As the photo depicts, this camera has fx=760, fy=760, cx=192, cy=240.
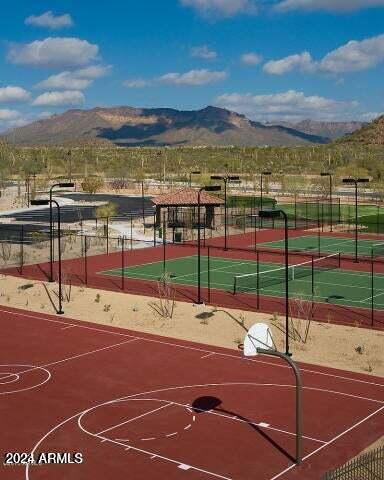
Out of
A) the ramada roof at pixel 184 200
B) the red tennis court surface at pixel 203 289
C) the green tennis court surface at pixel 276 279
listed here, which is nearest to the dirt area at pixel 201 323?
the red tennis court surface at pixel 203 289

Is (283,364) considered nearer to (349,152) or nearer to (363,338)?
(363,338)

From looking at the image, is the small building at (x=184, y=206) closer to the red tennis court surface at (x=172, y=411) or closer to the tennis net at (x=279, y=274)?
the tennis net at (x=279, y=274)

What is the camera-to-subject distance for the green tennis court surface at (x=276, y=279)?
1489 inches

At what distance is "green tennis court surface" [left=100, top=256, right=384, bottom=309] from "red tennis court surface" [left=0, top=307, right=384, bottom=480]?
1141 centimetres

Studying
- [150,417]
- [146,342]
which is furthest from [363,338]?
[150,417]

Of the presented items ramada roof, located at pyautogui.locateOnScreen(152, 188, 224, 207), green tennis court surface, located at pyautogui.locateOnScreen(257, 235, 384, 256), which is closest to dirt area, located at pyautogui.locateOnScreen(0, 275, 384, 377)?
green tennis court surface, located at pyautogui.locateOnScreen(257, 235, 384, 256)

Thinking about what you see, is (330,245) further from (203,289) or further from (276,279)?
(203,289)

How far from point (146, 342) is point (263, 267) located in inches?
759

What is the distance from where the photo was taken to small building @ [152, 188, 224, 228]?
64.4 metres

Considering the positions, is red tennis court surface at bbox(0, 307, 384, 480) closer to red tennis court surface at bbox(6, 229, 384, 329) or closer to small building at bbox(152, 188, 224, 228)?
red tennis court surface at bbox(6, 229, 384, 329)

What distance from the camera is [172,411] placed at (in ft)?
68.3

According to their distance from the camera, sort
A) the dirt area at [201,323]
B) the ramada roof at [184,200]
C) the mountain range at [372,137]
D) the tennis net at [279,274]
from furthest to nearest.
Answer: the mountain range at [372,137]
the ramada roof at [184,200]
the tennis net at [279,274]
the dirt area at [201,323]

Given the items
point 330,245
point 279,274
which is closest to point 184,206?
point 330,245

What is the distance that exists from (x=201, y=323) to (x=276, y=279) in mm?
11503
